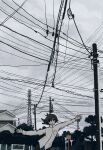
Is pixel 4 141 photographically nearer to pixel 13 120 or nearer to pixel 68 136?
pixel 68 136

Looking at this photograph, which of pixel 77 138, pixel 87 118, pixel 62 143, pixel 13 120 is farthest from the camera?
pixel 13 120

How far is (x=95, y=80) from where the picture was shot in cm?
1766

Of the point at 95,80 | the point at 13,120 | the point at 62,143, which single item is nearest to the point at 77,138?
the point at 62,143

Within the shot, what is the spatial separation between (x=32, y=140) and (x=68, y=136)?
1321 cm

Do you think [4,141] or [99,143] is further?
[4,141]

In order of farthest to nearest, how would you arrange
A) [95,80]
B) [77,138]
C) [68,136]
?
1. [77,138]
2. [95,80]
3. [68,136]

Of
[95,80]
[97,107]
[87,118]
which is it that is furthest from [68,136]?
[87,118]

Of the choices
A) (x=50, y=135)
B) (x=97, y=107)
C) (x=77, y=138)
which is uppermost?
(x=97, y=107)

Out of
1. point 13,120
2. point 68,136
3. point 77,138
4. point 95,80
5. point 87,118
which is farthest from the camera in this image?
point 13,120

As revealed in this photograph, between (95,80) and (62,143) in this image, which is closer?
(95,80)

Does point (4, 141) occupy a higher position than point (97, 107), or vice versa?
point (97, 107)

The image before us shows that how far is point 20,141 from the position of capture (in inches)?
1105

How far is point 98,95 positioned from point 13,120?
44.0 m

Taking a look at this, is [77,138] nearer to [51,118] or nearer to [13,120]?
[51,118]
